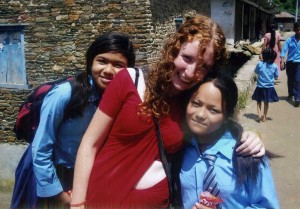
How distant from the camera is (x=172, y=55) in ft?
5.75

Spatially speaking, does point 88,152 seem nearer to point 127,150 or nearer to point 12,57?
point 127,150

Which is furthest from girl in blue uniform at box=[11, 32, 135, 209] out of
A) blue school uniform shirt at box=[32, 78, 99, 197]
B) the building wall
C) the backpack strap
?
the building wall

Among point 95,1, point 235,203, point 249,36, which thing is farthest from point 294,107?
point 249,36

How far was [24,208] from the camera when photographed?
2.23 m

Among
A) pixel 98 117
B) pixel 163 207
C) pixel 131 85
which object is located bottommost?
pixel 163 207

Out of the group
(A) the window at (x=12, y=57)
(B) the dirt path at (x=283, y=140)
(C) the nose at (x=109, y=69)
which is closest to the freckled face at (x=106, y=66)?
(C) the nose at (x=109, y=69)

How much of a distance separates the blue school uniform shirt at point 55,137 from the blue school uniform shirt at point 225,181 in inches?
23.0

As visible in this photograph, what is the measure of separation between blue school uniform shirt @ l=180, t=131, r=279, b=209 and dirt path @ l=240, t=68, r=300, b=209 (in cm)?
291

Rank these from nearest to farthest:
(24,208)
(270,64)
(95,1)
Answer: (24,208), (95,1), (270,64)

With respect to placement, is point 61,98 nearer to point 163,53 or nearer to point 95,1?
point 163,53

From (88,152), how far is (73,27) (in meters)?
4.96

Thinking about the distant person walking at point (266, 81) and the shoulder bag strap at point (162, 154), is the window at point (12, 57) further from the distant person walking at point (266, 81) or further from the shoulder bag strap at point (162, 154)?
the shoulder bag strap at point (162, 154)

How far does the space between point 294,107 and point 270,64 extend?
156cm

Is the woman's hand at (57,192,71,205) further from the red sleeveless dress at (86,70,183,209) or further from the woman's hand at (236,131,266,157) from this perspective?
the woman's hand at (236,131,266,157)
